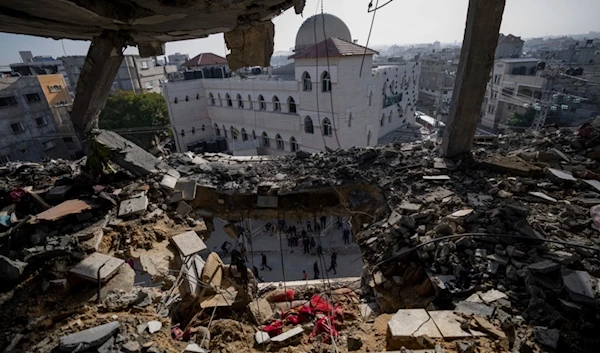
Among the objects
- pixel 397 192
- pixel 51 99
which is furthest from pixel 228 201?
pixel 51 99

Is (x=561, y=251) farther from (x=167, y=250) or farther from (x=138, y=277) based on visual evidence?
(x=138, y=277)

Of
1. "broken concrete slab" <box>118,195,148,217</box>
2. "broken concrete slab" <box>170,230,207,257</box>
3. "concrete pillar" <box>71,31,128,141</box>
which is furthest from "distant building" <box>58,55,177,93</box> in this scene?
"broken concrete slab" <box>170,230,207,257</box>

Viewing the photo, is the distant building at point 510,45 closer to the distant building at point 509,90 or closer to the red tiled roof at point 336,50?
the distant building at point 509,90

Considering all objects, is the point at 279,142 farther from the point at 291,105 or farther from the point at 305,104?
the point at 305,104

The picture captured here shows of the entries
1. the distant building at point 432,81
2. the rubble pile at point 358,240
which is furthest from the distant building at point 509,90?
the rubble pile at point 358,240

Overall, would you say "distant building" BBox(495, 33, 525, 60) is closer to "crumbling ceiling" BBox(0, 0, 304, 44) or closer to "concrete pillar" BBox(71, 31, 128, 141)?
"crumbling ceiling" BBox(0, 0, 304, 44)

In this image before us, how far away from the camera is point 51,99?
66.8 feet

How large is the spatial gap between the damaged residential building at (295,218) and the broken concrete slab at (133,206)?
0.03m

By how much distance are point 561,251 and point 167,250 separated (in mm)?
5760

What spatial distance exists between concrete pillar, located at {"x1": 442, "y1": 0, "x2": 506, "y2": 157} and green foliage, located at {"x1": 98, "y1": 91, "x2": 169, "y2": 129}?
20.1 metres

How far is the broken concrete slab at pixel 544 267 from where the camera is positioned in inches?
129

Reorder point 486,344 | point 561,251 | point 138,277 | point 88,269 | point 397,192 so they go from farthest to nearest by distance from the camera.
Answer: point 138,277 < point 397,192 < point 88,269 < point 561,251 < point 486,344

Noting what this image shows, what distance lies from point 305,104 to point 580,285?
598 inches

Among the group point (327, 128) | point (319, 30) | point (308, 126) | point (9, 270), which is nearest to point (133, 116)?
point (308, 126)
